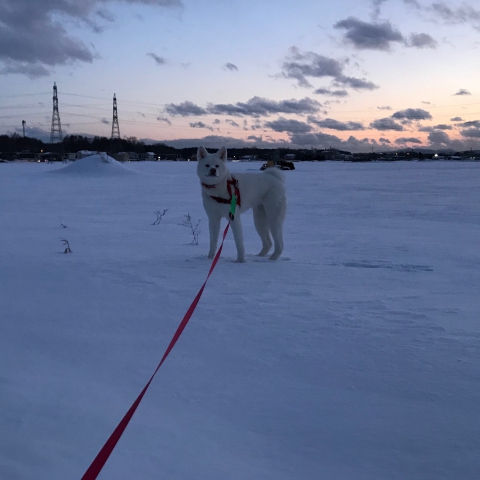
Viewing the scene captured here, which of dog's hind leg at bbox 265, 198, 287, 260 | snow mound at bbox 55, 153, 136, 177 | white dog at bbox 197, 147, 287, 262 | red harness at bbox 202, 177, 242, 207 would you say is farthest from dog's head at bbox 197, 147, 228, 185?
snow mound at bbox 55, 153, 136, 177

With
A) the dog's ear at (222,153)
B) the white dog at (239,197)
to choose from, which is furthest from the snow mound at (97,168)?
the dog's ear at (222,153)

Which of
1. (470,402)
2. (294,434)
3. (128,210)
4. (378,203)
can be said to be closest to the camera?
(294,434)

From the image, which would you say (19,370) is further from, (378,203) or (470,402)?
(378,203)

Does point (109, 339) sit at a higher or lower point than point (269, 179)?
lower

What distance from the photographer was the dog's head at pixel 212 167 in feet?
18.1

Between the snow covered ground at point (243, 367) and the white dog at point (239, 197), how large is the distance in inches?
19.0

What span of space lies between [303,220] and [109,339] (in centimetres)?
866

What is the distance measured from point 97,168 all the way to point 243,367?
102 ft

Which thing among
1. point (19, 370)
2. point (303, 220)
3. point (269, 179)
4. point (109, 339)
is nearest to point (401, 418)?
point (109, 339)

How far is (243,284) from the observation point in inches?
185

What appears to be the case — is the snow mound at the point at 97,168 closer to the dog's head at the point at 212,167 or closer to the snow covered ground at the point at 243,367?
the dog's head at the point at 212,167

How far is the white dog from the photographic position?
18.5 ft

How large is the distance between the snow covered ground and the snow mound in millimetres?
26071

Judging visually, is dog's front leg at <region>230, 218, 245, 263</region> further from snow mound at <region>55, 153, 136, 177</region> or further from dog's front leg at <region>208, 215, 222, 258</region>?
snow mound at <region>55, 153, 136, 177</region>
